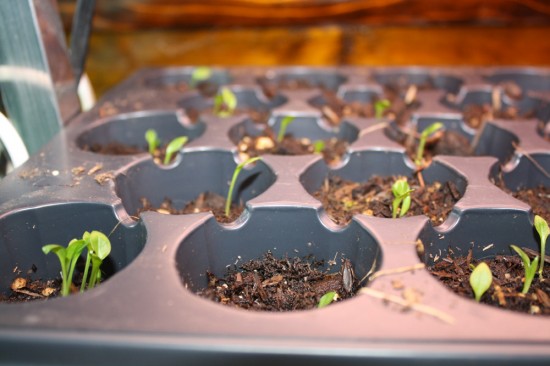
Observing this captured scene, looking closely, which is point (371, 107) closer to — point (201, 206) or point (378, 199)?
point (378, 199)

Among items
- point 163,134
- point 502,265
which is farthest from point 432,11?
point 502,265

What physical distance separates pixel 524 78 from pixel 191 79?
104 cm

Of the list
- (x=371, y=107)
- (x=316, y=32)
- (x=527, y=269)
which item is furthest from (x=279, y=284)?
(x=316, y=32)

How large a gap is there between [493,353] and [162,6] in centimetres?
174

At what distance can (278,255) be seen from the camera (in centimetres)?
83

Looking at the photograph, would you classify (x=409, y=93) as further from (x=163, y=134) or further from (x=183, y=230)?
(x=183, y=230)

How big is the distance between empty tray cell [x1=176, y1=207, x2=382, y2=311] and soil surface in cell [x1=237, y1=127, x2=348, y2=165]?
28 centimetres

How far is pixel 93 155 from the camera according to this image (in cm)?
98

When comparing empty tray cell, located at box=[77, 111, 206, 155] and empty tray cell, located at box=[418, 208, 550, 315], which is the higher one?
empty tray cell, located at box=[77, 111, 206, 155]

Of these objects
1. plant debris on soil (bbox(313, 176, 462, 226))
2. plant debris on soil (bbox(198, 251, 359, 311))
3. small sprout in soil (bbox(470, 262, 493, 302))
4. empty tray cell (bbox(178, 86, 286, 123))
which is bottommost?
plant debris on soil (bbox(198, 251, 359, 311))

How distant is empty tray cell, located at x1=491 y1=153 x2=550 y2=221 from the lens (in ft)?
3.26

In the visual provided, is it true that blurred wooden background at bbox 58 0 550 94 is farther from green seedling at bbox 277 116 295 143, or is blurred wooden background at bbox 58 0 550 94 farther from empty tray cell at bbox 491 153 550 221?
empty tray cell at bbox 491 153 550 221

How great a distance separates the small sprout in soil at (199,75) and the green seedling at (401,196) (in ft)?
2.70

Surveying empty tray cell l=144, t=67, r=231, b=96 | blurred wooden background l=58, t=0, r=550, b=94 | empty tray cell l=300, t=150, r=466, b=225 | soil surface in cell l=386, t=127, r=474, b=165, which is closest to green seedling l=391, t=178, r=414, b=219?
empty tray cell l=300, t=150, r=466, b=225
